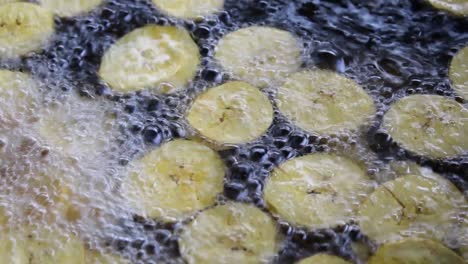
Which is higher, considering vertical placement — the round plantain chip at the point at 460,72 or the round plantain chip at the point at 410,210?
the round plantain chip at the point at 460,72

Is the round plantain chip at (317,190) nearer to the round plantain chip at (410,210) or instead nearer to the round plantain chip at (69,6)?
the round plantain chip at (410,210)

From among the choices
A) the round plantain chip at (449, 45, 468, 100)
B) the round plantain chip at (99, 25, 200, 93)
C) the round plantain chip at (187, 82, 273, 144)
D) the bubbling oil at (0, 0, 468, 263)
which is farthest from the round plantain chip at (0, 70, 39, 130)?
the round plantain chip at (449, 45, 468, 100)

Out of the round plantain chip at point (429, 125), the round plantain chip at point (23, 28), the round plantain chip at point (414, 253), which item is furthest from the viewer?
the round plantain chip at point (23, 28)

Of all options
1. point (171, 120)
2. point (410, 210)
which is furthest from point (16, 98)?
point (410, 210)

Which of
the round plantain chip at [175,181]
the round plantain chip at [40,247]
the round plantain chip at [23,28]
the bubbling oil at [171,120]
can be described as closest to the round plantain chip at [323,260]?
the bubbling oil at [171,120]

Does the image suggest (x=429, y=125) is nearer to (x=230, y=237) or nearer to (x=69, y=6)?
(x=230, y=237)

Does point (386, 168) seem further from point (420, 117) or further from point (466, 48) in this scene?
point (466, 48)

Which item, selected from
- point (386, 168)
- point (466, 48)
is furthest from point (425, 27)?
point (386, 168)
